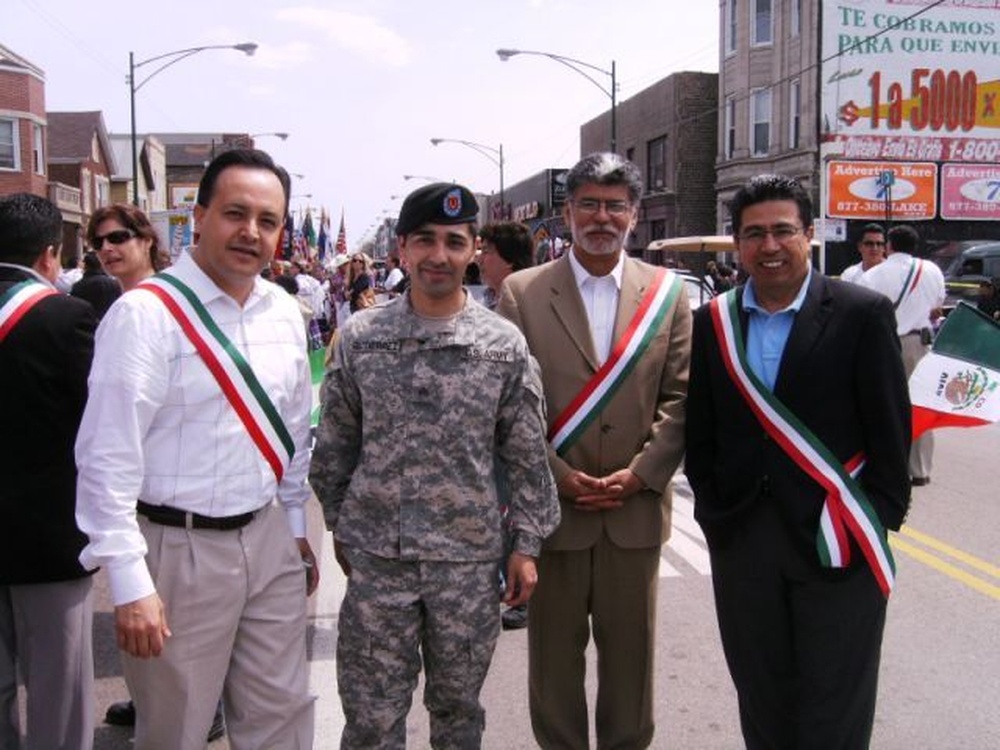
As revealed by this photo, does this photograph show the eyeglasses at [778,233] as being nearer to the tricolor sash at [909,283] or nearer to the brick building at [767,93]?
the tricolor sash at [909,283]

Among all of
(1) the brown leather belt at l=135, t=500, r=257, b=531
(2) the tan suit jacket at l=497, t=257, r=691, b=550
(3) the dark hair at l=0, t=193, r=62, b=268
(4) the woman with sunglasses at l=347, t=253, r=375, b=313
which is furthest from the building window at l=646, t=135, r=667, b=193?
(1) the brown leather belt at l=135, t=500, r=257, b=531

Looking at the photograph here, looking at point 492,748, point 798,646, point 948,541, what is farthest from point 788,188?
point 948,541

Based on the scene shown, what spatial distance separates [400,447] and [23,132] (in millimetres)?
37667

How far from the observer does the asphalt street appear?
383 cm

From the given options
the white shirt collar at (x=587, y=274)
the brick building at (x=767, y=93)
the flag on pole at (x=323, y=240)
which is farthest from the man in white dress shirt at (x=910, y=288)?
the flag on pole at (x=323, y=240)

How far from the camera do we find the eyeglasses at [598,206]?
10.7 ft

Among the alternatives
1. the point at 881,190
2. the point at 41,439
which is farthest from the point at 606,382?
the point at 881,190

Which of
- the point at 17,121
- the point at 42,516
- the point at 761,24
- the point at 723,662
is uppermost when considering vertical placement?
the point at 761,24

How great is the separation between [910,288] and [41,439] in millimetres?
7306

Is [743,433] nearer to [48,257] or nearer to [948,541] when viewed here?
[48,257]

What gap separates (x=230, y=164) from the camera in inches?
105

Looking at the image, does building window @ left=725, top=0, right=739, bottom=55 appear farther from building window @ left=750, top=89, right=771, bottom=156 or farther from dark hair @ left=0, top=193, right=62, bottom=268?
dark hair @ left=0, top=193, right=62, bottom=268

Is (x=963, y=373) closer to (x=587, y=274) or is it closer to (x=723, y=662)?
(x=587, y=274)

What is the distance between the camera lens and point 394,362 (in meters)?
2.72
